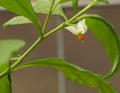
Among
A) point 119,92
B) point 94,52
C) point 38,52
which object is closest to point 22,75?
point 38,52

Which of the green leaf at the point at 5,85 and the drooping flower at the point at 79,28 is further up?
the drooping flower at the point at 79,28

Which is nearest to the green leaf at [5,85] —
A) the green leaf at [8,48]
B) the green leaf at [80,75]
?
the green leaf at [80,75]

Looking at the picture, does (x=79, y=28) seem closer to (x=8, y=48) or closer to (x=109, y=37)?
(x=109, y=37)

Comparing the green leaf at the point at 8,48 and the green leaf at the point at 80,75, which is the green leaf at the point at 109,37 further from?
the green leaf at the point at 8,48

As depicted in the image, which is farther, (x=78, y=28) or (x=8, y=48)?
(x=78, y=28)

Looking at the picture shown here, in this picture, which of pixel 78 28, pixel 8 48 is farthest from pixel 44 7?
pixel 8 48

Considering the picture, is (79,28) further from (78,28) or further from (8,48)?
(8,48)

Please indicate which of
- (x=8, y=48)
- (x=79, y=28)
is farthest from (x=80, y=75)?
(x=8, y=48)

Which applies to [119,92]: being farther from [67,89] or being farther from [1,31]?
[1,31]

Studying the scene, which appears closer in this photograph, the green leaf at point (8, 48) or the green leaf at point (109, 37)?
the green leaf at point (8, 48)

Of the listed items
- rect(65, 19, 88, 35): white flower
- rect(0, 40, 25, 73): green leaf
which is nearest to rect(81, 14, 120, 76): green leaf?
rect(65, 19, 88, 35): white flower

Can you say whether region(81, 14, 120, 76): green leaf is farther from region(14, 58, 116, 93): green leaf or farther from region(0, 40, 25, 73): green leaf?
region(0, 40, 25, 73): green leaf
